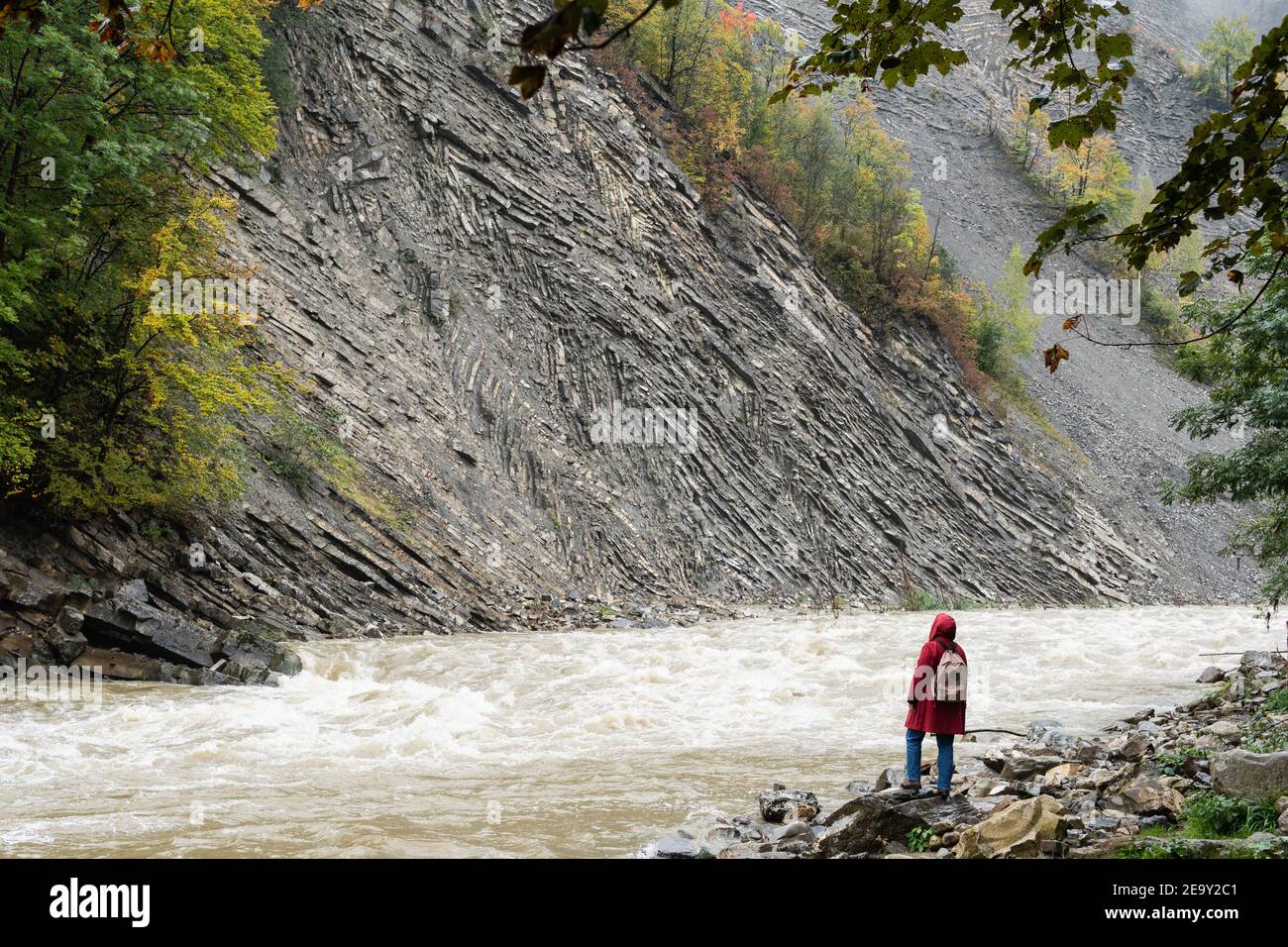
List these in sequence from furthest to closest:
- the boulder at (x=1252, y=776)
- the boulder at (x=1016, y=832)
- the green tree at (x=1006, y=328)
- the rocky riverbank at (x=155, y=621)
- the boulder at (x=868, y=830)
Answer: the green tree at (x=1006, y=328), the rocky riverbank at (x=155, y=621), the boulder at (x=868, y=830), the boulder at (x=1252, y=776), the boulder at (x=1016, y=832)

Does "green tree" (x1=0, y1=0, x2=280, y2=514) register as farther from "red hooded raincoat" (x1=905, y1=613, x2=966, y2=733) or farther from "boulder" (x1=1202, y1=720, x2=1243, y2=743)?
"boulder" (x1=1202, y1=720, x2=1243, y2=743)

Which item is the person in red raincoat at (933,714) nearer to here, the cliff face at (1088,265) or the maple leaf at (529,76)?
the maple leaf at (529,76)

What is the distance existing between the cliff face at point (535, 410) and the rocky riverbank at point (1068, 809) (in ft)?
30.7

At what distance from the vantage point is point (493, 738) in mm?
10641

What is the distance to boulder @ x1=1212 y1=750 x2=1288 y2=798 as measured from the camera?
533 cm

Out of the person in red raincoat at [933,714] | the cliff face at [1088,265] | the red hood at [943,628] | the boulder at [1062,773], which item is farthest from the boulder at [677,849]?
the cliff face at [1088,265]

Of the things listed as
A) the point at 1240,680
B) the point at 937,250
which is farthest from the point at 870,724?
the point at 937,250

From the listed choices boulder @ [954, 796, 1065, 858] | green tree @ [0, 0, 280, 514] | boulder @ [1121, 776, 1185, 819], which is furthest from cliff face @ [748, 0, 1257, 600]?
boulder @ [954, 796, 1065, 858]

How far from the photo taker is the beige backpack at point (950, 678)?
24.6 ft

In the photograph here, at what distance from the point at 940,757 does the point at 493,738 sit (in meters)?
5.43

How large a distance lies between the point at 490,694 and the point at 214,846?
6.64 meters

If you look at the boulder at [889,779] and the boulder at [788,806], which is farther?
the boulder at [889,779]
